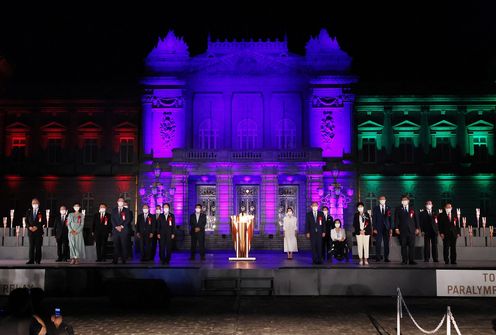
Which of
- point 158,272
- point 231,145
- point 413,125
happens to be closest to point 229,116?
point 231,145

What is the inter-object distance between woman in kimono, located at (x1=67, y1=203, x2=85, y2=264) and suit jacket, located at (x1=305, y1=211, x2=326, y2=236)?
8.35m

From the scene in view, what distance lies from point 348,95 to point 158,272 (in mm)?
29054

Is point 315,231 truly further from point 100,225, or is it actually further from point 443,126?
point 443,126

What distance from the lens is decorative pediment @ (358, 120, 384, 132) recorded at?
42.7 metres

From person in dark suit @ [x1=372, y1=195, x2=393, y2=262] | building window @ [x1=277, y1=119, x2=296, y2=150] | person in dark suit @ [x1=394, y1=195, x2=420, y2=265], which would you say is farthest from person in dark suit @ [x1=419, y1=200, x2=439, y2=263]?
building window @ [x1=277, y1=119, x2=296, y2=150]

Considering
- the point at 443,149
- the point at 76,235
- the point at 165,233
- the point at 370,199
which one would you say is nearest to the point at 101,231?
the point at 76,235

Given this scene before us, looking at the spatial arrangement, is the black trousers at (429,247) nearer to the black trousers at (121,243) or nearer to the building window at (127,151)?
the black trousers at (121,243)

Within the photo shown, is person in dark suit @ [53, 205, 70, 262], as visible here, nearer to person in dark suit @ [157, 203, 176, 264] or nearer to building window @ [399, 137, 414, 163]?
person in dark suit @ [157, 203, 176, 264]

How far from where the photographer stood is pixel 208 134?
41188 millimetres

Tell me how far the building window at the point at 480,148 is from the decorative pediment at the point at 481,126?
0.75m

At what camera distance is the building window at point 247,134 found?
40.9 meters

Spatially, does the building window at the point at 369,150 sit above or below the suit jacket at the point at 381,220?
above

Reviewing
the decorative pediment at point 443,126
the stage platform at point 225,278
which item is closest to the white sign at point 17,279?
the stage platform at point 225,278

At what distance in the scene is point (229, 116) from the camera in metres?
41.0
